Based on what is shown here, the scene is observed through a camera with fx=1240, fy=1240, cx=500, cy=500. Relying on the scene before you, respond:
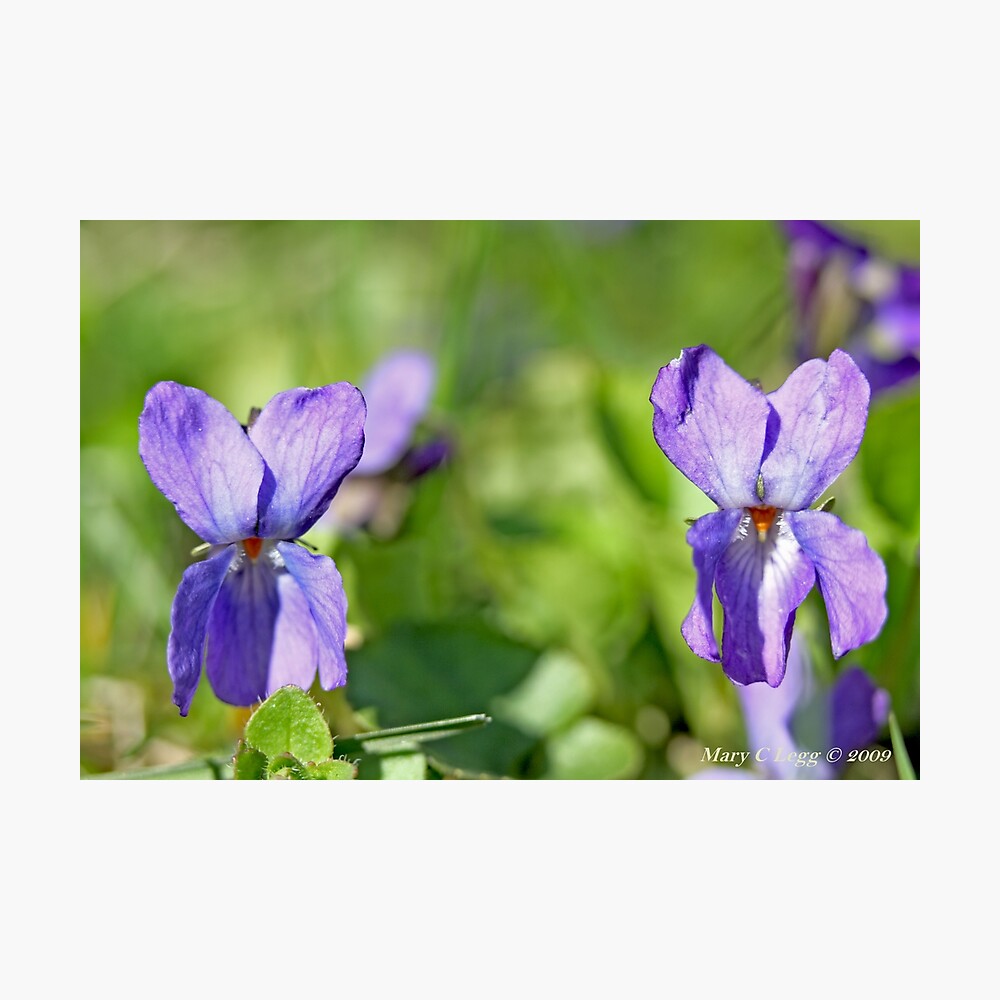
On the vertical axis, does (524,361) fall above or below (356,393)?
above

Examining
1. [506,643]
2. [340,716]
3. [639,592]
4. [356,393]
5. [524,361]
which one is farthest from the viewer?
[524,361]

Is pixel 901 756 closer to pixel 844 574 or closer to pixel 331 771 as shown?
pixel 844 574

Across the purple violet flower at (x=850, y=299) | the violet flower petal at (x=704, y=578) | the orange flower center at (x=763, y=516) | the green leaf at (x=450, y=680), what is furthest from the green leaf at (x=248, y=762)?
the purple violet flower at (x=850, y=299)

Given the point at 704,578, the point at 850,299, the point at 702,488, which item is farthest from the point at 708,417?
the point at 850,299

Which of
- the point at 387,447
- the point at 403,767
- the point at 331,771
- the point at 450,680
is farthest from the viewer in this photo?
the point at 387,447

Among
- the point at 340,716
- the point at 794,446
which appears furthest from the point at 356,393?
the point at 340,716

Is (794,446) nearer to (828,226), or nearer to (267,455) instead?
(267,455)
